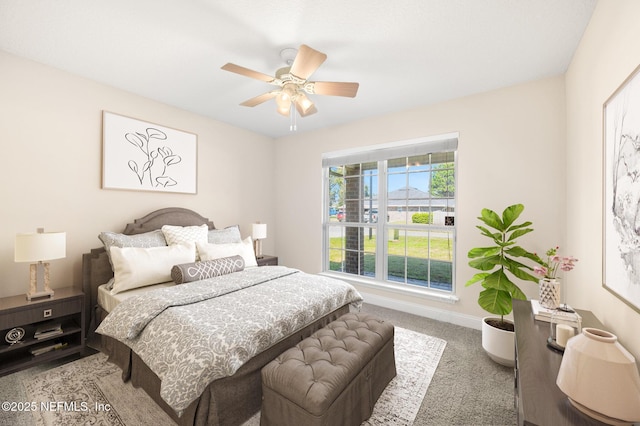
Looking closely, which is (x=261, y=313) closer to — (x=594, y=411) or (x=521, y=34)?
(x=594, y=411)

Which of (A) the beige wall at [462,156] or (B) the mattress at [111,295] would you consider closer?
(A) the beige wall at [462,156]

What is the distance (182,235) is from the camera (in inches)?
118

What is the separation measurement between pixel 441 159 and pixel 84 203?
3996 millimetres

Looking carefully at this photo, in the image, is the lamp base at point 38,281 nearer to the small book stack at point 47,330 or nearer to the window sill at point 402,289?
the small book stack at point 47,330

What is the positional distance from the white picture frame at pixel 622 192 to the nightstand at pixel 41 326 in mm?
3643

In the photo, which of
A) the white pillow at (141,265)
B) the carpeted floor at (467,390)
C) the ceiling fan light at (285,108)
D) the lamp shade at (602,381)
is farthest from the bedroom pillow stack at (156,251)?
the lamp shade at (602,381)

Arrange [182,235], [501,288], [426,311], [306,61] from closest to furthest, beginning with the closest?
[306,61]
[501,288]
[182,235]
[426,311]

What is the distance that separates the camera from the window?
132 inches

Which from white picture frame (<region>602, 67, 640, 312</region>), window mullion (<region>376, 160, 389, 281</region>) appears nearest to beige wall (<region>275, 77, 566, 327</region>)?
window mullion (<region>376, 160, 389, 281</region>)

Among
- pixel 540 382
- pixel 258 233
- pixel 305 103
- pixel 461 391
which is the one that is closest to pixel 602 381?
pixel 540 382

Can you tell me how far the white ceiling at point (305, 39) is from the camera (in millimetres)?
1746

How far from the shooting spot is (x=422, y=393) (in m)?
1.93

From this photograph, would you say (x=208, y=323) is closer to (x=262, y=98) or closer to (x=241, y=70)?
(x=241, y=70)

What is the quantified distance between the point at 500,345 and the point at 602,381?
5.29 ft
